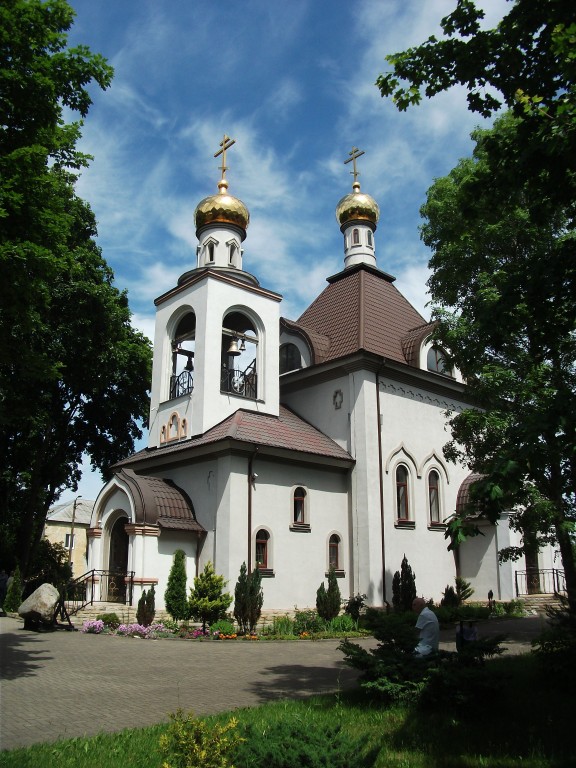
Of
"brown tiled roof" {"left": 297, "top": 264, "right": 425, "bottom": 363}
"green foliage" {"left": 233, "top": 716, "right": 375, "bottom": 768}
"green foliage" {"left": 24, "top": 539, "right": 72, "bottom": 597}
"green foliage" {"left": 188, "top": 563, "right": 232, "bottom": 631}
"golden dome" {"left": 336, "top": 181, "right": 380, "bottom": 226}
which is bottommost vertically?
"green foliage" {"left": 233, "top": 716, "right": 375, "bottom": 768}

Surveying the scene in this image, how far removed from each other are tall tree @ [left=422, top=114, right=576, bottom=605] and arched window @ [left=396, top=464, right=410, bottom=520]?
18.0 ft

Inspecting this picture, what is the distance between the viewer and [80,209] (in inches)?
955

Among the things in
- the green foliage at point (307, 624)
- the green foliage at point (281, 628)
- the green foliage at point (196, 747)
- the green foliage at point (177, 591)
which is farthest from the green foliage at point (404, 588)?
the green foliage at point (196, 747)

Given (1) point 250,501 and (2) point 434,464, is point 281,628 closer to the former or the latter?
(1) point 250,501

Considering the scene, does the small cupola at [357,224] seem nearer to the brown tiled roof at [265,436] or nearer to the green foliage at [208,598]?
the brown tiled roof at [265,436]

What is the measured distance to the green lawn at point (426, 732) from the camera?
542 centimetres

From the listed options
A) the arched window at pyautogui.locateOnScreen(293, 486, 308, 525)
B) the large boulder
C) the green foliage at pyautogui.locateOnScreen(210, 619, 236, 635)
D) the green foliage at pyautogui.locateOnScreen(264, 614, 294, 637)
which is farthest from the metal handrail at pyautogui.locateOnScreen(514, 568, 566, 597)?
the large boulder

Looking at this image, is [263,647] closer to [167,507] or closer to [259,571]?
[259,571]

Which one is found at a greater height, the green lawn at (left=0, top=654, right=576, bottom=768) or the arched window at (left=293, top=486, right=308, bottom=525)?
the arched window at (left=293, top=486, right=308, bottom=525)

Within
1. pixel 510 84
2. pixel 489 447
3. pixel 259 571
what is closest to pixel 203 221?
pixel 259 571

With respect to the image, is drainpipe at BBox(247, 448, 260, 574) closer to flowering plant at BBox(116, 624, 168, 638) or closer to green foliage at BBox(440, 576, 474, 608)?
flowering plant at BBox(116, 624, 168, 638)

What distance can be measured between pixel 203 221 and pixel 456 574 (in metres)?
13.8

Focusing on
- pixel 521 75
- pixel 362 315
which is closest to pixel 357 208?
pixel 362 315

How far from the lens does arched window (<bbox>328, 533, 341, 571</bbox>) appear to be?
1845 cm
